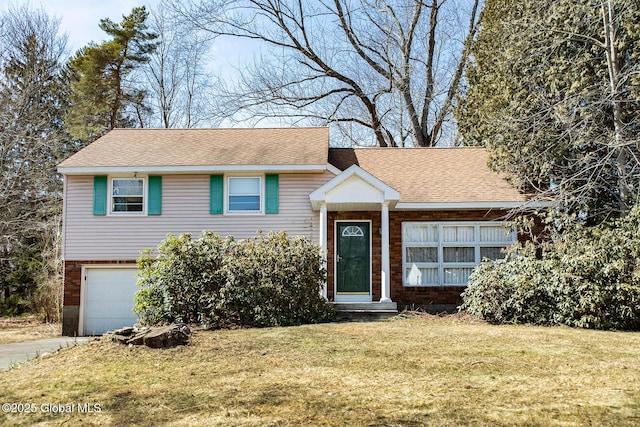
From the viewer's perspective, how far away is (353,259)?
555 inches

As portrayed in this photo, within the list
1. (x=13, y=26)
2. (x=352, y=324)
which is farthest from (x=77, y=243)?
(x=13, y=26)

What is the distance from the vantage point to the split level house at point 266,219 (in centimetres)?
1404

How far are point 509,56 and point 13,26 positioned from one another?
20.8m

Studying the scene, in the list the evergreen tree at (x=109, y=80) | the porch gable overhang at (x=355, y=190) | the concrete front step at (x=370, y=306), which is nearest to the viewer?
the concrete front step at (x=370, y=306)

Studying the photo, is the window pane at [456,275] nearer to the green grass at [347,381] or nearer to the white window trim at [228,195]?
the green grass at [347,381]

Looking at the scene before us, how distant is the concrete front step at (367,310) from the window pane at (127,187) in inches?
238

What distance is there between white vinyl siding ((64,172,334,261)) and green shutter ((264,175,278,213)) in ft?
0.48

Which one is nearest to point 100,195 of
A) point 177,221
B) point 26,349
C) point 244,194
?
point 177,221

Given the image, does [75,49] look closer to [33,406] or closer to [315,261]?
[315,261]

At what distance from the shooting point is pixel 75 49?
89.0 ft

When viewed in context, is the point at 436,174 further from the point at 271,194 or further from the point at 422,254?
the point at 271,194

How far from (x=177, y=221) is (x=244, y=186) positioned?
1.93 m

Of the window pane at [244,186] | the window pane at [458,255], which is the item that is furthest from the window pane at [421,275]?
the window pane at [244,186]

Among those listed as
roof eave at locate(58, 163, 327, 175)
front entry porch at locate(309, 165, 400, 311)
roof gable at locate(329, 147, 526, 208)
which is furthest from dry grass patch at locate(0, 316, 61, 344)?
roof gable at locate(329, 147, 526, 208)
